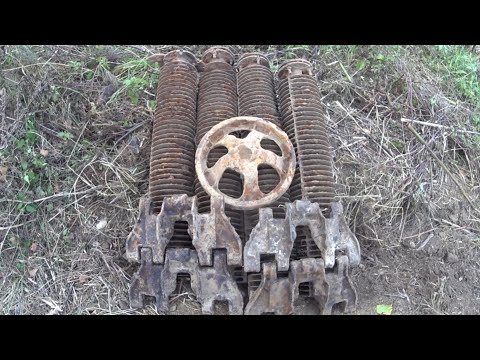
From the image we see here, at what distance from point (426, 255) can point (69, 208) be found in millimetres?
2886

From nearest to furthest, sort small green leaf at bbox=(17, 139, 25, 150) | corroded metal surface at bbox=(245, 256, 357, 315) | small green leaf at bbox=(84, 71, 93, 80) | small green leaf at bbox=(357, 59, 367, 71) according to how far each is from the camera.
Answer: corroded metal surface at bbox=(245, 256, 357, 315) → small green leaf at bbox=(17, 139, 25, 150) → small green leaf at bbox=(84, 71, 93, 80) → small green leaf at bbox=(357, 59, 367, 71)

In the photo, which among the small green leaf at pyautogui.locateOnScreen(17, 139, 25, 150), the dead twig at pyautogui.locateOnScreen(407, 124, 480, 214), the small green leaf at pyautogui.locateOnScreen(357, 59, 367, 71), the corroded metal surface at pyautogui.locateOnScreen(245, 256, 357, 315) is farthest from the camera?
the small green leaf at pyautogui.locateOnScreen(357, 59, 367, 71)

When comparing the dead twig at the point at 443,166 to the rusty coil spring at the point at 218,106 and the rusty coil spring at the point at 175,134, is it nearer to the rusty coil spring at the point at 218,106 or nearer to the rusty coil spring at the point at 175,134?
the rusty coil spring at the point at 218,106

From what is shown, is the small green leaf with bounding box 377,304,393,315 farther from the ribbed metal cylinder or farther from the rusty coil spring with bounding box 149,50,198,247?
the rusty coil spring with bounding box 149,50,198,247

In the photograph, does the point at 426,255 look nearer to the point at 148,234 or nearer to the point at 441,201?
the point at 441,201

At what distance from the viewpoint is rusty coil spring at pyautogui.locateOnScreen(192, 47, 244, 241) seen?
378cm

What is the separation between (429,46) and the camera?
5238 millimetres

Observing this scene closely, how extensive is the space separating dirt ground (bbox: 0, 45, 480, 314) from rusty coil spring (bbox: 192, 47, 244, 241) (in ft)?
1.56

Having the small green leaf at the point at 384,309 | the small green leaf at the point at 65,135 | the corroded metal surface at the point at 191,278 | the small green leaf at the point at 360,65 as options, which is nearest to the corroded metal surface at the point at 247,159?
the corroded metal surface at the point at 191,278

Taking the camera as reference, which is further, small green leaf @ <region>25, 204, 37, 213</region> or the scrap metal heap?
small green leaf @ <region>25, 204, 37, 213</region>

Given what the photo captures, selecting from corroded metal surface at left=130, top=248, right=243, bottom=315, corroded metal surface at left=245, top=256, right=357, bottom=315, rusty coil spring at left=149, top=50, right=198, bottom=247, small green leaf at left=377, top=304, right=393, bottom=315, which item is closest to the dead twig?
small green leaf at left=377, top=304, right=393, bottom=315

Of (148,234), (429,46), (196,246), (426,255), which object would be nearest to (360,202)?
(426,255)

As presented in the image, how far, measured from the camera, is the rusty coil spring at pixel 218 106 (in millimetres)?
3775

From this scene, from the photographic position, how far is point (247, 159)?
370cm
